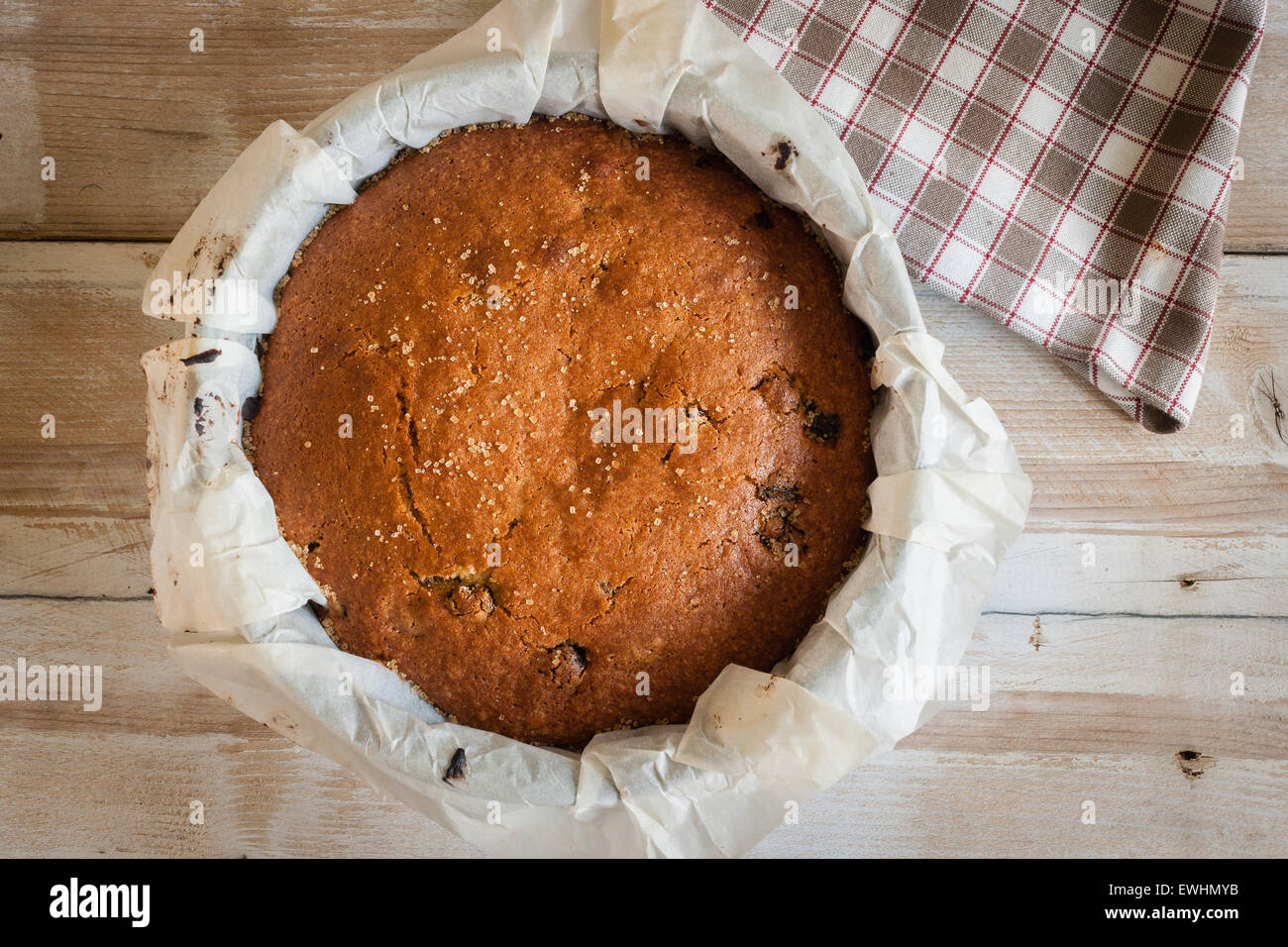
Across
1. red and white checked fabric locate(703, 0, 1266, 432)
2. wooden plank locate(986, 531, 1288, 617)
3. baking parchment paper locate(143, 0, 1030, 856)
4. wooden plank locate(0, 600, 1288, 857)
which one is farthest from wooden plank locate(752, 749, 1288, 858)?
red and white checked fabric locate(703, 0, 1266, 432)

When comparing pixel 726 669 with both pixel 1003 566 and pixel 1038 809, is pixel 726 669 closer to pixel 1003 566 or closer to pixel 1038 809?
pixel 1003 566

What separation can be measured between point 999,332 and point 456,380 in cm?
89

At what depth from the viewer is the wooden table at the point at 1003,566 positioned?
1.49 meters

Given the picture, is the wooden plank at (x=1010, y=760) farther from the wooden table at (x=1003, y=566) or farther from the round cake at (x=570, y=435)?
the round cake at (x=570, y=435)

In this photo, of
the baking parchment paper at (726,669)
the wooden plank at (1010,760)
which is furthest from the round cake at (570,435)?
the wooden plank at (1010,760)

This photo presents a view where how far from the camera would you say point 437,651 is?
118 centimetres

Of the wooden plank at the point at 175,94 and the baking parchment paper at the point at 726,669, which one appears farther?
the wooden plank at the point at 175,94

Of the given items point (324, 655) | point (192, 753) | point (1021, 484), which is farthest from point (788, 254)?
point (192, 753)

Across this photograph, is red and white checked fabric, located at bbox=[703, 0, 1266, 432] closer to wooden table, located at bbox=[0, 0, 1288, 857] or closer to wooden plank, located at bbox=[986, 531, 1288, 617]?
wooden table, located at bbox=[0, 0, 1288, 857]

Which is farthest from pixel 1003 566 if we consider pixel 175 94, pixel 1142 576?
pixel 175 94

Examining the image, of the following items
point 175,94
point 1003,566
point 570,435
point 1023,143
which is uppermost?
point 175,94

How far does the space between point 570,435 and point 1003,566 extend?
793mm

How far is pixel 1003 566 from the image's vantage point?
1494mm

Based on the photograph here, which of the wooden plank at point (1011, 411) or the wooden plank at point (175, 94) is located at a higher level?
the wooden plank at point (175, 94)
